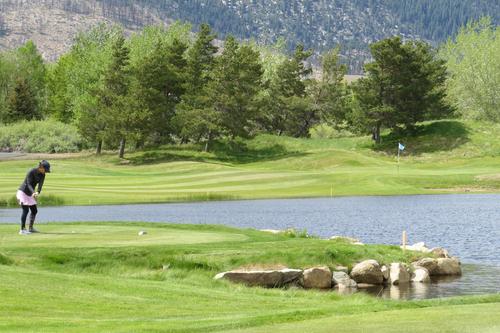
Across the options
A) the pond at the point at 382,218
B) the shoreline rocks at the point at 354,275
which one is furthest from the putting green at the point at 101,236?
the pond at the point at 382,218

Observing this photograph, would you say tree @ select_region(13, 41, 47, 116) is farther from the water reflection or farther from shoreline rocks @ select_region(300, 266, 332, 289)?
shoreline rocks @ select_region(300, 266, 332, 289)

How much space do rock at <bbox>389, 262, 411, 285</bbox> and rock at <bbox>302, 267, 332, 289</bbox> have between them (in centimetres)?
241

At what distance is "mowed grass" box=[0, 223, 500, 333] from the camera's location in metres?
14.4

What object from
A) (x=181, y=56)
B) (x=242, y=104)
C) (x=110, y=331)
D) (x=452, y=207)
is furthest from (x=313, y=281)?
(x=181, y=56)

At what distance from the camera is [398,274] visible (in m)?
27.8

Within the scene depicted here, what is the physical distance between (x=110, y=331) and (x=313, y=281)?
12954 mm

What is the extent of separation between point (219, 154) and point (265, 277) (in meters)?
72.5

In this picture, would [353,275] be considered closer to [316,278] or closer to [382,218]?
[316,278]

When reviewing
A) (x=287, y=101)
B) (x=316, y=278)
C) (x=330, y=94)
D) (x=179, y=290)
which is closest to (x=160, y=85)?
(x=287, y=101)

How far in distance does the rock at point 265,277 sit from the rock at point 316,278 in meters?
0.22

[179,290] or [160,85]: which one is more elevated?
[160,85]

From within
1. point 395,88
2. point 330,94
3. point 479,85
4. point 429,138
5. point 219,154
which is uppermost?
point 479,85

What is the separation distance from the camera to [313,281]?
86.4 feet

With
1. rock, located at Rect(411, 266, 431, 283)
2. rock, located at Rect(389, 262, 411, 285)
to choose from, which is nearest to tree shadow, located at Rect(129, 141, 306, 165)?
rock, located at Rect(411, 266, 431, 283)
